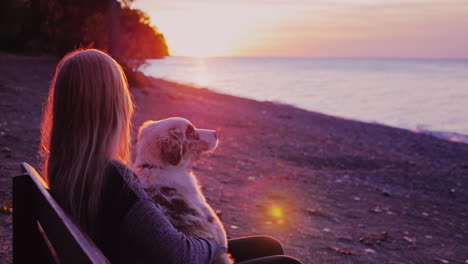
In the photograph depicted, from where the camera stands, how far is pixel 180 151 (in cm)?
304

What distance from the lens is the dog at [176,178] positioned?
274cm

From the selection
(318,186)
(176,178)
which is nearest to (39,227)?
(176,178)

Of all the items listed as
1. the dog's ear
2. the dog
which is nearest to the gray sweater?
the dog

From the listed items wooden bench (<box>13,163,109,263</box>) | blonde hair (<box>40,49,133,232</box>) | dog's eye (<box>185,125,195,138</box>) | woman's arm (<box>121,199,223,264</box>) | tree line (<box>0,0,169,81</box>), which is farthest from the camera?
tree line (<box>0,0,169,81</box>)

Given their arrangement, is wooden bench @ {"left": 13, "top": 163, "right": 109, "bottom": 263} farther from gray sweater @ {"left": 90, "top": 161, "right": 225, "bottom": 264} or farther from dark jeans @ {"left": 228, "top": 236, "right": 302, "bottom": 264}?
dark jeans @ {"left": 228, "top": 236, "right": 302, "bottom": 264}

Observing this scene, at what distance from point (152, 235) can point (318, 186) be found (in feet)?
26.8

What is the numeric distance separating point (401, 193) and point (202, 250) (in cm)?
907

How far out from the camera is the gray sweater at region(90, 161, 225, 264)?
1948 millimetres

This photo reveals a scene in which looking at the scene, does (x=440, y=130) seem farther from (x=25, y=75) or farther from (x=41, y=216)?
(x=41, y=216)

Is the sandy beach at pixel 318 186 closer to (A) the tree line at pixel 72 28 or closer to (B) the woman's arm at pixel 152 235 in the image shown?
(B) the woman's arm at pixel 152 235

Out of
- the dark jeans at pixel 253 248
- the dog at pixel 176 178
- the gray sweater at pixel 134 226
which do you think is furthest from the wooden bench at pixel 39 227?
the dark jeans at pixel 253 248

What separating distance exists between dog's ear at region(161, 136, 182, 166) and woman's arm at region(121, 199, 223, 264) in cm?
99

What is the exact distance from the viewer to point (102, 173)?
206cm

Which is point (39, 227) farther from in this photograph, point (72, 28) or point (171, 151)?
point (72, 28)
